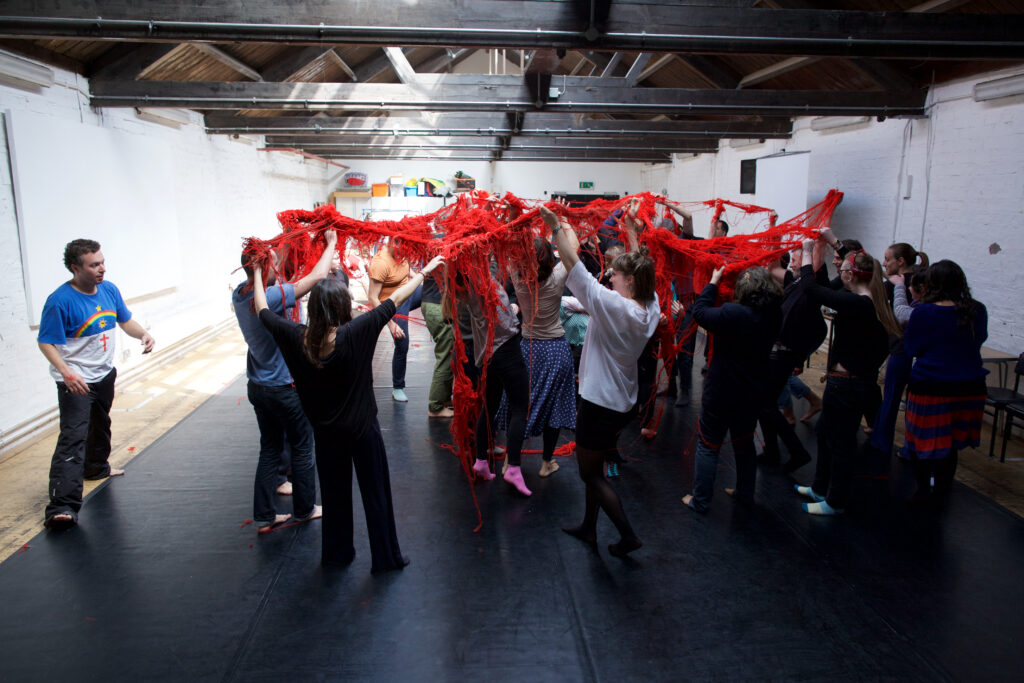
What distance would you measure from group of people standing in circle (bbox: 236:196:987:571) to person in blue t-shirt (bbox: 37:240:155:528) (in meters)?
1.07

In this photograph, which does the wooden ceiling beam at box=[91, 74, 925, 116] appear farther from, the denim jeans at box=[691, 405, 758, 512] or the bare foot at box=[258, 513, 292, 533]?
the bare foot at box=[258, 513, 292, 533]

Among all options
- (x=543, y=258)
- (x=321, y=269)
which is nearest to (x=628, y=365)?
(x=543, y=258)

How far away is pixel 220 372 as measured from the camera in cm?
655

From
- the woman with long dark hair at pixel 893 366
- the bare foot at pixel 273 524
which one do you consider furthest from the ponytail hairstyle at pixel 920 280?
the bare foot at pixel 273 524

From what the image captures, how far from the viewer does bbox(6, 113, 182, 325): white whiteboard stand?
442 cm

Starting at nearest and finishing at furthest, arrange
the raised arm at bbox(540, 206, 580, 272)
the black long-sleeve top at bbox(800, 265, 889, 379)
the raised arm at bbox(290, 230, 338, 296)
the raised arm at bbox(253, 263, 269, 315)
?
the raised arm at bbox(540, 206, 580, 272) → the raised arm at bbox(253, 263, 269, 315) → the raised arm at bbox(290, 230, 338, 296) → the black long-sleeve top at bbox(800, 265, 889, 379)

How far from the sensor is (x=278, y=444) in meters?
3.07

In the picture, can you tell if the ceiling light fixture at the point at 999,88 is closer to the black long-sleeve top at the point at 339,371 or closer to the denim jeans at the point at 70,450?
the black long-sleeve top at the point at 339,371

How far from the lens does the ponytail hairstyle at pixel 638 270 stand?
2.58 meters

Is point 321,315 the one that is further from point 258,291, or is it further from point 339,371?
point 258,291

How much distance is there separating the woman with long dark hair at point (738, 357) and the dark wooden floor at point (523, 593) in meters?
0.48

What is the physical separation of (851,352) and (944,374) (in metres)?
0.60

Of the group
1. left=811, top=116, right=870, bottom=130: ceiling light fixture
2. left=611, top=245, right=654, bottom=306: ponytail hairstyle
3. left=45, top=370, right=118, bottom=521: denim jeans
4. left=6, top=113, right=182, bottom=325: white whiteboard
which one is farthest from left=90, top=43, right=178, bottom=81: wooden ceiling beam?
left=811, top=116, right=870, bottom=130: ceiling light fixture

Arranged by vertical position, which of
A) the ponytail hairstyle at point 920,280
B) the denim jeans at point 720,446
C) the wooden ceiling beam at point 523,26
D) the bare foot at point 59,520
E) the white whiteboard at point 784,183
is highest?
the wooden ceiling beam at point 523,26
